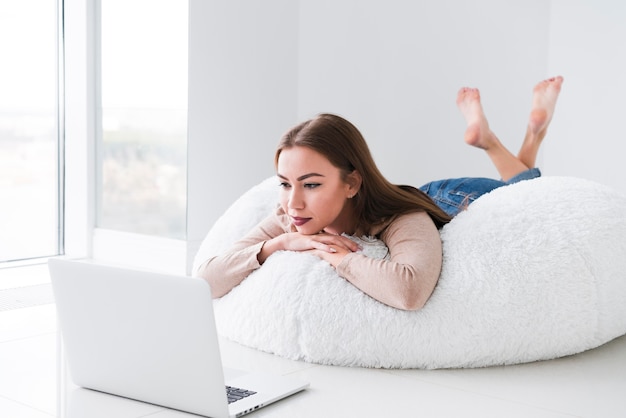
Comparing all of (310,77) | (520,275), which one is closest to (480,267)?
(520,275)

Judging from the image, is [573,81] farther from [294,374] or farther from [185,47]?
[294,374]

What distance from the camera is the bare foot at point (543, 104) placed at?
9.51 ft

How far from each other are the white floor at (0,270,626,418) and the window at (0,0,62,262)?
6.39 feet

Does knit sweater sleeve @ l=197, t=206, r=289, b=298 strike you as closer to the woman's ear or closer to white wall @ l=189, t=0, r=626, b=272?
the woman's ear

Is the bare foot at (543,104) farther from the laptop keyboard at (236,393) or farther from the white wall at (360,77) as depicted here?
the laptop keyboard at (236,393)

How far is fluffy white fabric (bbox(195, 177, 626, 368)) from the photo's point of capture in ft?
5.90

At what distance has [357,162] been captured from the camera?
1.94 m

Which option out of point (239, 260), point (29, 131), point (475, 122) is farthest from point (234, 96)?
point (239, 260)

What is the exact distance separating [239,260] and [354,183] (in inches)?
14.1

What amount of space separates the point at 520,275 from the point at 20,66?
276 centimetres

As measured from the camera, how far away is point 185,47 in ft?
11.3

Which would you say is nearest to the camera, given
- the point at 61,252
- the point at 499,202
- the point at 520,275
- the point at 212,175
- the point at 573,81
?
the point at 520,275

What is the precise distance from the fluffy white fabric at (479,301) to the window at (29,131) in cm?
215

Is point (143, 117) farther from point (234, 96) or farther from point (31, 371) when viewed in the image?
point (31, 371)
